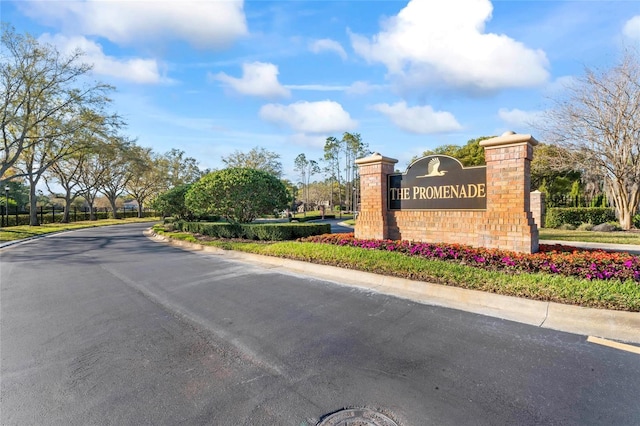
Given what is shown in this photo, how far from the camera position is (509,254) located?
599 cm

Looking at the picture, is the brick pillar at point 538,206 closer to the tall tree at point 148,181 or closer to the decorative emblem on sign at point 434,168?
the decorative emblem on sign at point 434,168

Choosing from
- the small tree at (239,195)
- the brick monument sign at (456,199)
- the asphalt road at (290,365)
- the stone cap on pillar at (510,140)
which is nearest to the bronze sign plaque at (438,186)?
the brick monument sign at (456,199)

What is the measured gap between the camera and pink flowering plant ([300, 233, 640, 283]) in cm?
489

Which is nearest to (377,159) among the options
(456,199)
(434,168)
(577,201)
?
(434,168)

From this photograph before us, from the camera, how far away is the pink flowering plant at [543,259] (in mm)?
4891

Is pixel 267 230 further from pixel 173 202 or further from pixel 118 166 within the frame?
pixel 118 166

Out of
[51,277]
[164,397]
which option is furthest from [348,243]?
[51,277]

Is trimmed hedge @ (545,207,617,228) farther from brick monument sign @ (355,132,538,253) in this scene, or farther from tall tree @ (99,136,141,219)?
tall tree @ (99,136,141,219)

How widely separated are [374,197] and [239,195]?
21.0 ft

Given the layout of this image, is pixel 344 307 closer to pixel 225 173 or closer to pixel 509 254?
pixel 509 254

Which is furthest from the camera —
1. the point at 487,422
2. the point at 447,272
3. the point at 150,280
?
the point at 150,280

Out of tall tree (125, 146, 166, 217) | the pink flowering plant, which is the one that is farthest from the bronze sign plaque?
tall tree (125, 146, 166, 217)

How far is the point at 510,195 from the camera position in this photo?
21.2 feet

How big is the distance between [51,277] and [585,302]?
990cm
